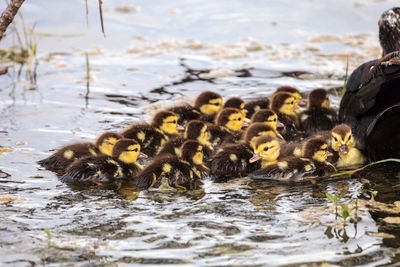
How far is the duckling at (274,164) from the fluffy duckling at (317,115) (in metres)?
1.21

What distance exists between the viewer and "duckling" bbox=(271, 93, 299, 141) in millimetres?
6359

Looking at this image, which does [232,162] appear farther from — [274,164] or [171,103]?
[171,103]

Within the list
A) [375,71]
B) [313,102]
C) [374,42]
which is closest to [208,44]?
[374,42]

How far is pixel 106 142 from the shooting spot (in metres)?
5.45

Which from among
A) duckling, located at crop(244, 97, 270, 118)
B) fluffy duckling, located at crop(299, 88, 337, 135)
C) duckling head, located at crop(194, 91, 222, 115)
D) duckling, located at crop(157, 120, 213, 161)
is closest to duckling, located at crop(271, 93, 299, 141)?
fluffy duckling, located at crop(299, 88, 337, 135)

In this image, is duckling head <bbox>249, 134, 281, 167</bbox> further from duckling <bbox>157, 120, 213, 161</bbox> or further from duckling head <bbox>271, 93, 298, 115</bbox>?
duckling head <bbox>271, 93, 298, 115</bbox>

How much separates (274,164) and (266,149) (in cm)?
20

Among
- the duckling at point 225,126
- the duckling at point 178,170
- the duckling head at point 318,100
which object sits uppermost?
the duckling head at point 318,100

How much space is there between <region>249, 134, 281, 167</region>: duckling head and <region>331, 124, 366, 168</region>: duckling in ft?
1.52

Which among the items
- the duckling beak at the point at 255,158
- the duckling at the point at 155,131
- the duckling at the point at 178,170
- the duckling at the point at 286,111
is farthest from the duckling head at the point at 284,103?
the duckling at the point at 178,170

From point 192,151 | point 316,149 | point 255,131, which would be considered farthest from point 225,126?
point 316,149

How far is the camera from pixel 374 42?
8797 mm

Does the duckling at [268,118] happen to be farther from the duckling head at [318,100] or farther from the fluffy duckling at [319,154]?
the fluffy duckling at [319,154]

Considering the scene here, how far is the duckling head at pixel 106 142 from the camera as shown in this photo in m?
5.44
